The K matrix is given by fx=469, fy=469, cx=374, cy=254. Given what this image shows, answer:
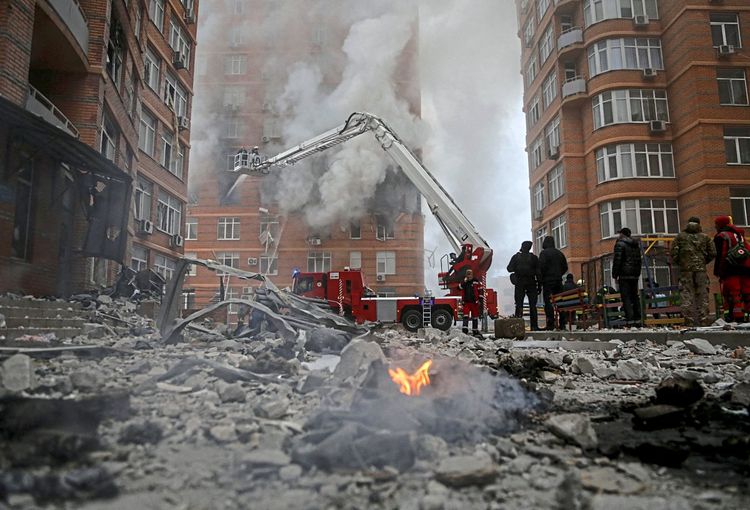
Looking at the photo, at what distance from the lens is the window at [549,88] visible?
28.4m

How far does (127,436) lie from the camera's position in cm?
227

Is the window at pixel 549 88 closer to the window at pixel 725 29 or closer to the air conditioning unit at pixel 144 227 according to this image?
the window at pixel 725 29

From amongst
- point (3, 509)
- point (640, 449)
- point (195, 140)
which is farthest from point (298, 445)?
point (195, 140)

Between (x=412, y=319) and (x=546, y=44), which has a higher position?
(x=546, y=44)

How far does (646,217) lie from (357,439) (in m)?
25.2

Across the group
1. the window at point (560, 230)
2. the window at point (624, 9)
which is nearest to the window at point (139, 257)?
the window at point (560, 230)

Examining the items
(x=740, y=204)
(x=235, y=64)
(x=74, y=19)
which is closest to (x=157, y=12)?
(x=74, y=19)

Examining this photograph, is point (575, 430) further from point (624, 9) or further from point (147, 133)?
point (624, 9)

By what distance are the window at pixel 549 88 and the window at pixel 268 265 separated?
21859 millimetres

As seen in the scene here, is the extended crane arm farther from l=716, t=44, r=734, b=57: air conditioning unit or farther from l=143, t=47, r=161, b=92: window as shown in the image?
l=716, t=44, r=734, b=57: air conditioning unit

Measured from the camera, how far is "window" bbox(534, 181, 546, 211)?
101 ft

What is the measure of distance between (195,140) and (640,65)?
31.5 metres

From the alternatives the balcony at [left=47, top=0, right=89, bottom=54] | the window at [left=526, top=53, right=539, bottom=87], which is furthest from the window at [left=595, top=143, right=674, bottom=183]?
the balcony at [left=47, top=0, right=89, bottom=54]

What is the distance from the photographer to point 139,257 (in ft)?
63.7
